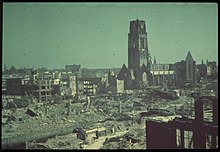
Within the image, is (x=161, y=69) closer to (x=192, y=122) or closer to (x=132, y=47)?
(x=132, y=47)

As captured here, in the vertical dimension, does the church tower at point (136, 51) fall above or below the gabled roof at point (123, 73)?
above

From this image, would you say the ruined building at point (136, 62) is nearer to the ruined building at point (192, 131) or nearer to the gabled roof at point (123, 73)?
the gabled roof at point (123, 73)

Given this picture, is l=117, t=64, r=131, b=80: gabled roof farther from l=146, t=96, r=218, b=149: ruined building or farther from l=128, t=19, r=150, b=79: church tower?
l=146, t=96, r=218, b=149: ruined building

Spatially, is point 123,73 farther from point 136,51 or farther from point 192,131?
point 192,131

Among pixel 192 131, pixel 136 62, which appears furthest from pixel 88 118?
pixel 192 131

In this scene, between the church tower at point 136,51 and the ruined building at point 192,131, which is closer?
the ruined building at point 192,131

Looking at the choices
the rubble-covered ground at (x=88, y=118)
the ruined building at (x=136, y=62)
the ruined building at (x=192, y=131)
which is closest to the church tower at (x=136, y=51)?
the ruined building at (x=136, y=62)

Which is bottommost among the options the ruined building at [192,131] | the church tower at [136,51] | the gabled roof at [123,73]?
the ruined building at [192,131]

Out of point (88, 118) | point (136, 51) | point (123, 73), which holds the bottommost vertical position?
point (88, 118)
